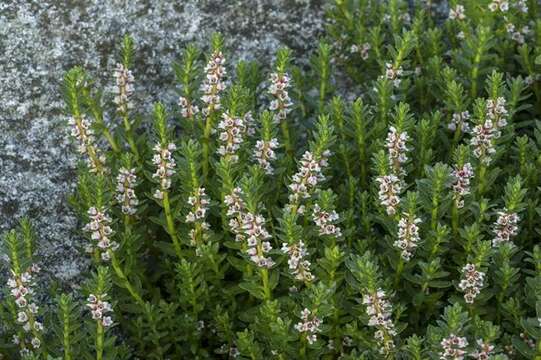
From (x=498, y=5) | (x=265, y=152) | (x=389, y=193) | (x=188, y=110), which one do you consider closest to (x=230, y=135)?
(x=265, y=152)

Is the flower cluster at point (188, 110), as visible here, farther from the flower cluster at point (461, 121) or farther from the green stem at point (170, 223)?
the flower cluster at point (461, 121)

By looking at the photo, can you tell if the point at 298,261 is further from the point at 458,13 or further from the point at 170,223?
the point at 458,13

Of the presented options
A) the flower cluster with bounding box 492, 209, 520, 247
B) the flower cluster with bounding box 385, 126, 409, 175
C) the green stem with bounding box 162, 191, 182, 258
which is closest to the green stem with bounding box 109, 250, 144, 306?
the green stem with bounding box 162, 191, 182, 258

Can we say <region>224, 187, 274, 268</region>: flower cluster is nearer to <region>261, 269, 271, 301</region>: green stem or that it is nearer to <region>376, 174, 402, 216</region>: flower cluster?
<region>261, 269, 271, 301</region>: green stem

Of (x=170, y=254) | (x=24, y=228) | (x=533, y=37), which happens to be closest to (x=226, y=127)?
(x=170, y=254)

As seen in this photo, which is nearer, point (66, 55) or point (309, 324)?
point (309, 324)

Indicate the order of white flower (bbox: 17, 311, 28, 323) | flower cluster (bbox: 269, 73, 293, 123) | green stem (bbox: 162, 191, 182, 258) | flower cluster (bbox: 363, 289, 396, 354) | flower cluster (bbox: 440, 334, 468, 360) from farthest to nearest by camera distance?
flower cluster (bbox: 269, 73, 293, 123) → green stem (bbox: 162, 191, 182, 258) → white flower (bbox: 17, 311, 28, 323) → flower cluster (bbox: 363, 289, 396, 354) → flower cluster (bbox: 440, 334, 468, 360)

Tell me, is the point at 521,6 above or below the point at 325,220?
above

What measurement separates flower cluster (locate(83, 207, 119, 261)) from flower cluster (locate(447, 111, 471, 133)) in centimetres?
139

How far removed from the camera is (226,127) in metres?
3.40

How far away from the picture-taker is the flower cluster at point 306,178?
325cm

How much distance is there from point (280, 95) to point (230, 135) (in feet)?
1.03

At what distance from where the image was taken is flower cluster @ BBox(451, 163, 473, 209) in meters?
3.27

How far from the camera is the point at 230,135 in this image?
134 inches
